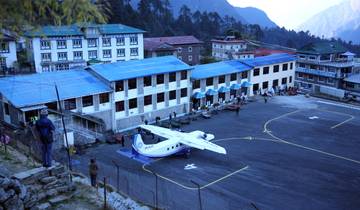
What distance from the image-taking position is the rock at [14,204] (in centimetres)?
1034

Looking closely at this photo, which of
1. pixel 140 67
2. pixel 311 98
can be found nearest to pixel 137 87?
pixel 140 67

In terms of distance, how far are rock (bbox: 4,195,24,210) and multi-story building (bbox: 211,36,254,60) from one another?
71353 millimetres

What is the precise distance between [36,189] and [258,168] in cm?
1926

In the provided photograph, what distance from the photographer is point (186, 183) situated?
25078mm

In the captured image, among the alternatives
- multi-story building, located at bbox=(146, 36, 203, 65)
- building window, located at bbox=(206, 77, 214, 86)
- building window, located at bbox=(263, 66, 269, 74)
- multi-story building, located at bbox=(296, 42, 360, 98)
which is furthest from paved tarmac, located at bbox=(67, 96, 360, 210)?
multi-story building, located at bbox=(146, 36, 203, 65)

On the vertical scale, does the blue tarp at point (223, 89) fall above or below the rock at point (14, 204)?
below

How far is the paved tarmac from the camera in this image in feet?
74.4

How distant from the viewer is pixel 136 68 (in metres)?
40.3

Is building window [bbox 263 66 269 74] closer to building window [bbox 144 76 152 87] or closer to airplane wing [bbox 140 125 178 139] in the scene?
building window [bbox 144 76 152 87]

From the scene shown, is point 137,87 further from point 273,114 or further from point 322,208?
point 322,208

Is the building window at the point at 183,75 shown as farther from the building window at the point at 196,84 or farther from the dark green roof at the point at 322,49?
the dark green roof at the point at 322,49

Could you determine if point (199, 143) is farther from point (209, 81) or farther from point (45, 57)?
point (45, 57)

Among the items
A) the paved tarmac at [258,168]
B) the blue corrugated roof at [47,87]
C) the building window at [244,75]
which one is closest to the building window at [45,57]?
the blue corrugated roof at [47,87]

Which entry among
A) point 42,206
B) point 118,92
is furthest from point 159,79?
point 42,206
